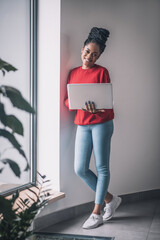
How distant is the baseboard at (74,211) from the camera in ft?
7.50

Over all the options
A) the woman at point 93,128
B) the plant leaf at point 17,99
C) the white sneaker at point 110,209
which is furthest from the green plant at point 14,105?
the white sneaker at point 110,209

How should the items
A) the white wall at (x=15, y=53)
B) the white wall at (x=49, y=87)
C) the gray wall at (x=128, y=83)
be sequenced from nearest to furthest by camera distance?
the white wall at (x=15, y=53) → the white wall at (x=49, y=87) → the gray wall at (x=128, y=83)

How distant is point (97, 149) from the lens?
2346mm

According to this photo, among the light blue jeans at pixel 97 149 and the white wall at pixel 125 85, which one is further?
the white wall at pixel 125 85

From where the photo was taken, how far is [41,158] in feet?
8.26

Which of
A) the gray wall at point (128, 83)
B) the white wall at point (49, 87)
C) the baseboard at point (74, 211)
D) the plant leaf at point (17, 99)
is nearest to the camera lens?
the plant leaf at point (17, 99)

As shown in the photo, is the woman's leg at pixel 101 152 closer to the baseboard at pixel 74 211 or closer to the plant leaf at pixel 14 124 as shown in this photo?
the baseboard at pixel 74 211

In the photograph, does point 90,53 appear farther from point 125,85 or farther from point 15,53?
point 125,85

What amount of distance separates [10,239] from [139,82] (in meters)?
2.58

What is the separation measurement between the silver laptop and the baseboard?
0.90 m

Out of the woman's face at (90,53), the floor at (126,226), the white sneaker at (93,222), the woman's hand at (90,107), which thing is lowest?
the floor at (126,226)

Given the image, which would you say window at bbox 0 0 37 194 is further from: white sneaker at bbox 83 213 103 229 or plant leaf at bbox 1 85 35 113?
plant leaf at bbox 1 85 35 113

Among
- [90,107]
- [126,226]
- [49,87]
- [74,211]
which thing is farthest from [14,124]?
[74,211]

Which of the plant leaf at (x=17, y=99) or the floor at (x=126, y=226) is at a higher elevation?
the plant leaf at (x=17, y=99)
